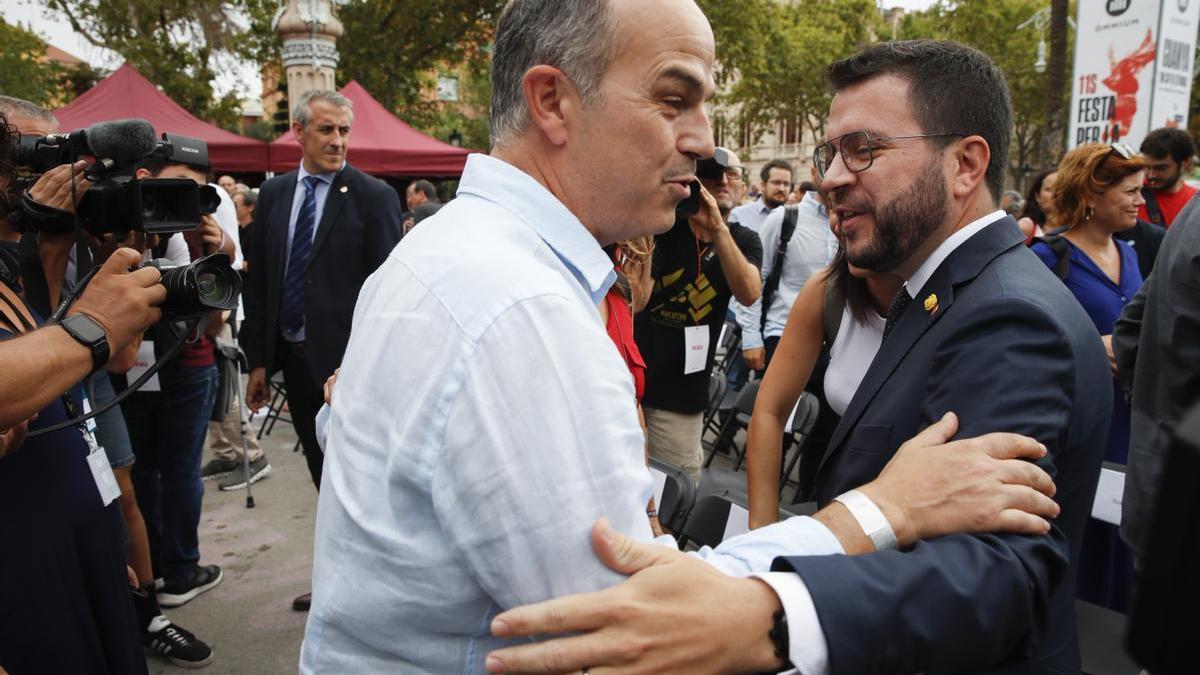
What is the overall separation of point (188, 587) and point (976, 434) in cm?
399

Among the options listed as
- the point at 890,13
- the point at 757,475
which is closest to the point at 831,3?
the point at 890,13

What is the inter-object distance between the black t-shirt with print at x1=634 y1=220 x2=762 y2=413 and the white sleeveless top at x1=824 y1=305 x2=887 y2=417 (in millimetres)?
1560

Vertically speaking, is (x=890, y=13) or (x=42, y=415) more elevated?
(x=890, y=13)

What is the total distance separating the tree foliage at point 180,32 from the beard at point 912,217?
2301 cm

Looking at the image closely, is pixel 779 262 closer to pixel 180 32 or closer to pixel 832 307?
pixel 832 307

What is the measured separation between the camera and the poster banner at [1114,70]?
27.3ft

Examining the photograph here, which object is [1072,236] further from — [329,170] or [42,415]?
[42,415]

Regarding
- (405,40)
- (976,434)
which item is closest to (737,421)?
(976,434)

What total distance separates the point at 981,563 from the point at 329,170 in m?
3.77

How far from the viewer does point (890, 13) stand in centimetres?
5091

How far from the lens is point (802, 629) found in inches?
41.3

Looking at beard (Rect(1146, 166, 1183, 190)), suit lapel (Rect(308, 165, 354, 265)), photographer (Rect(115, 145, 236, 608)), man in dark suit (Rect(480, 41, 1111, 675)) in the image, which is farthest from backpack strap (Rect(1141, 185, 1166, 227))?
photographer (Rect(115, 145, 236, 608))

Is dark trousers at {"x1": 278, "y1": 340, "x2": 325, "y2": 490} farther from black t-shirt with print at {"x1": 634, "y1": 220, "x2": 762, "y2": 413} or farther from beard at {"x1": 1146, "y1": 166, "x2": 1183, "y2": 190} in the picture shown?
beard at {"x1": 1146, "y1": 166, "x2": 1183, "y2": 190}

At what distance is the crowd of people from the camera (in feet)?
3.00
